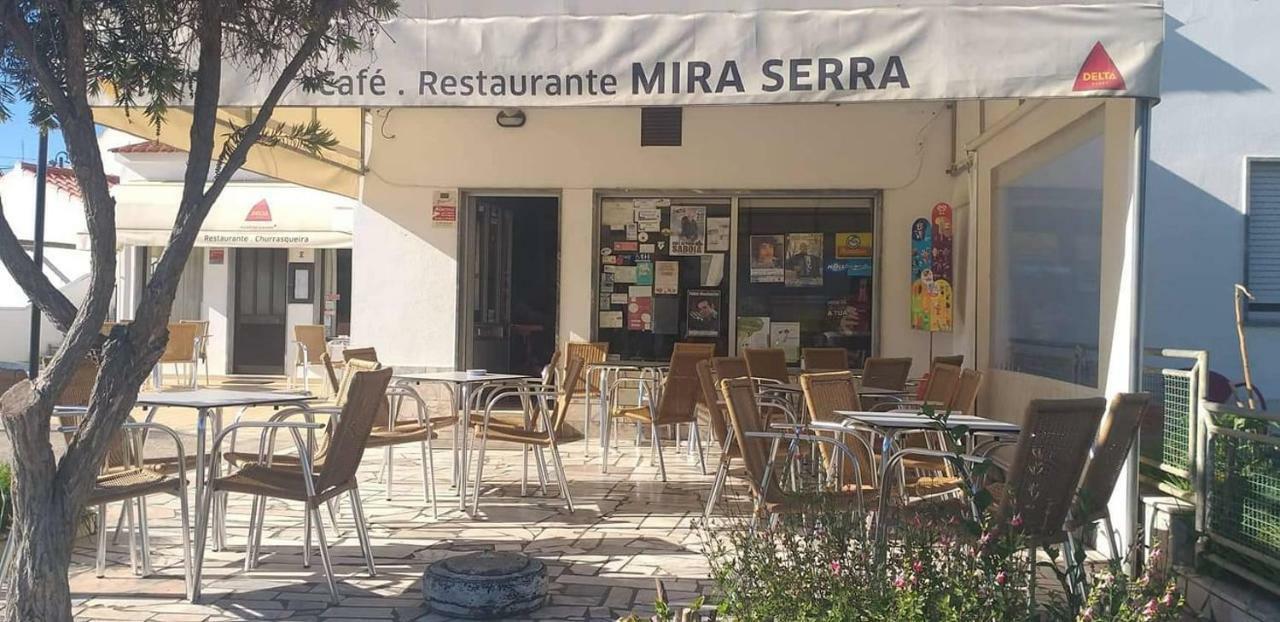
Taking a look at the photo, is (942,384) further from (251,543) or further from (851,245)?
(251,543)

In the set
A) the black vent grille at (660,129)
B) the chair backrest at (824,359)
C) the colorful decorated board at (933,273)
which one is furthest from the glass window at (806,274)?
the chair backrest at (824,359)

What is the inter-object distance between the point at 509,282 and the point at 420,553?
517 centimetres

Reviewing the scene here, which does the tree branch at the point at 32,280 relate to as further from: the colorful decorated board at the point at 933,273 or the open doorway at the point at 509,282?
the colorful decorated board at the point at 933,273

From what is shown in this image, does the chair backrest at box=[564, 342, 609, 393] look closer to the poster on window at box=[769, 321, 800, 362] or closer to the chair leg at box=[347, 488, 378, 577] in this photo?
the poster on window at box=[769, 321, 800, 362]

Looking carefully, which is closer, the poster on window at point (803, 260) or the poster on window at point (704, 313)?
the poster on window at point (803, 260)

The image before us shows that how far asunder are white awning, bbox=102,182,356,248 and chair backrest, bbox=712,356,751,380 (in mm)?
7486

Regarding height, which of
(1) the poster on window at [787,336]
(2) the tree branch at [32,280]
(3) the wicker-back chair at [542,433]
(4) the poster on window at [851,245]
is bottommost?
(3) the wicker-back chair at [542,433]

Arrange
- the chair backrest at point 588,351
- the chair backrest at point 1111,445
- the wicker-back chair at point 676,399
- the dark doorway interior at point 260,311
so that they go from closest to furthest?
the chair backrest at point 1111,445 < the wicker-back chair at point 676,399 < the chair backrest at point 588,351 < the dark doorway interior at point 260,311

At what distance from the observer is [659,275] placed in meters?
9.40

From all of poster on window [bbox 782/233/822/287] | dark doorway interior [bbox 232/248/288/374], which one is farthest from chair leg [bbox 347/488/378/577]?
dark doorway interior [bbox 232/248/288/374]

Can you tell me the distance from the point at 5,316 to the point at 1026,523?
61.3 ft

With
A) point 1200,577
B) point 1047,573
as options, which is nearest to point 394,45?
point 1047,573

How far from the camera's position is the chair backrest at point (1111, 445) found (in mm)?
3695

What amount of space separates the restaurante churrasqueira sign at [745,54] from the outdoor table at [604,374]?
3450 millimetres
